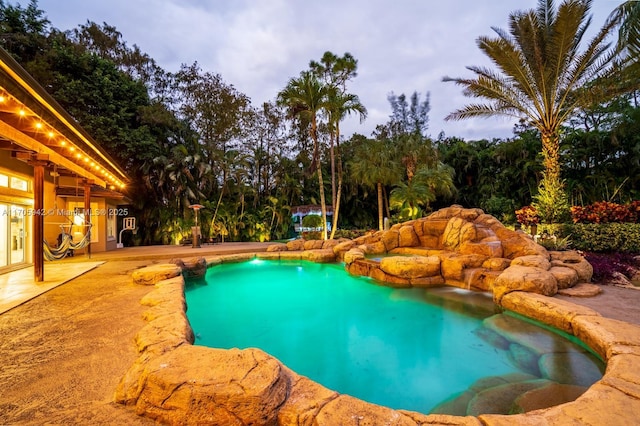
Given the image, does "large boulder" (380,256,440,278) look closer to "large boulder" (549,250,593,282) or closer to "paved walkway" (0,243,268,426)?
"large boulder" (549,250,593,282)

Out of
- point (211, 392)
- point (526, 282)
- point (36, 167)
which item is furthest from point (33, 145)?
point (526, 282)

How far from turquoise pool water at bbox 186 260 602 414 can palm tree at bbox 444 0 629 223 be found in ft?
20.7

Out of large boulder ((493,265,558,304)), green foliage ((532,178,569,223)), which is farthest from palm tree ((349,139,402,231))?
large boulder ((493,265,558,304))

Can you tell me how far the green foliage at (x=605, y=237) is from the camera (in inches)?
281

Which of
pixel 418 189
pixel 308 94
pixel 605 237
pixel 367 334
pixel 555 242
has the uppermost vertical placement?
pixel 308 94

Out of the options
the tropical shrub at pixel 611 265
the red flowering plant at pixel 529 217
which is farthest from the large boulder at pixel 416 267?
the red flowering plant at pixel 529 217

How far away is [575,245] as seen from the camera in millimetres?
7887

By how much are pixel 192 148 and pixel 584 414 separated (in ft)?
54.7

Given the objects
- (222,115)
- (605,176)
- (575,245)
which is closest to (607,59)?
(575,245)

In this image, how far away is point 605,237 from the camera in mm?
7457

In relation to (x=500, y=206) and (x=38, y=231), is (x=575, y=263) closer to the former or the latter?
(x=38, y=231)

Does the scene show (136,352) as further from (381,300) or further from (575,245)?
(575,245)

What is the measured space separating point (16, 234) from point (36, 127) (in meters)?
4.14

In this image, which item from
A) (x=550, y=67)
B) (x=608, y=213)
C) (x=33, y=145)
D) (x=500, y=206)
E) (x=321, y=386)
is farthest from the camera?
(x=500, y=206)
